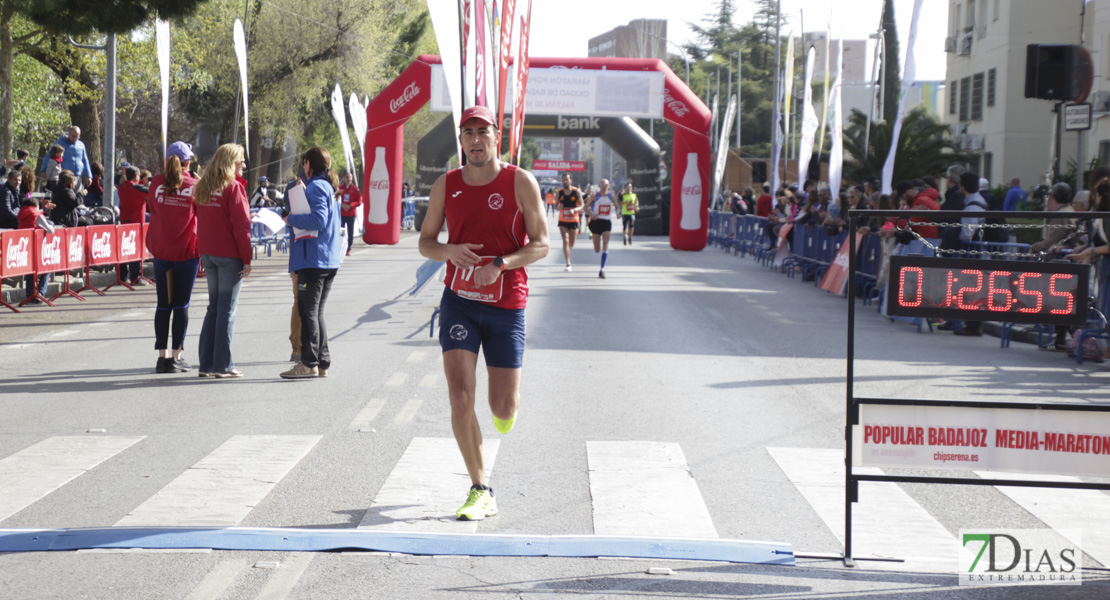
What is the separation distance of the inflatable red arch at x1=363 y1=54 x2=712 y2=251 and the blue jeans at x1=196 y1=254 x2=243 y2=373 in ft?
67.0

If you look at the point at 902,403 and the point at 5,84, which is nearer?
the point at 902,403

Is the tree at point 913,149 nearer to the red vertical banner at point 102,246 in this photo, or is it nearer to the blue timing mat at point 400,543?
the red vertical banner at point 102,246

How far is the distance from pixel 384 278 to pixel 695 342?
9.33m

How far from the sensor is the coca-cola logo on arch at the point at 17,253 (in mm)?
14195

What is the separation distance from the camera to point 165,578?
178 inches

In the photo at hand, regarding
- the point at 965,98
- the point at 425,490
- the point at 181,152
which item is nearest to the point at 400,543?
the point at 425,490

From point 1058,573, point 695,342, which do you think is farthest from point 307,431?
point 695,342

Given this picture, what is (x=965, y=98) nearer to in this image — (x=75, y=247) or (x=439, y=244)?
(x=75, y=247)

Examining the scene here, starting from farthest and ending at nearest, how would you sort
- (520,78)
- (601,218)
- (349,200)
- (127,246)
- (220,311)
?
(349,200) < (601,218) < (127,246) < (520,78) < (220,311)

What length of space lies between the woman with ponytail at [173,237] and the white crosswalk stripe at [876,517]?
17.0 feet

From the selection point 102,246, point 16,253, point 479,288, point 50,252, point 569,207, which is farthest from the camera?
point 569,207

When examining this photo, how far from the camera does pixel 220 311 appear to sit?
9.48 meters

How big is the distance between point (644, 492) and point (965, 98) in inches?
1632

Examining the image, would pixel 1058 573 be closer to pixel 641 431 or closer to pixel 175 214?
pixel 641 431
